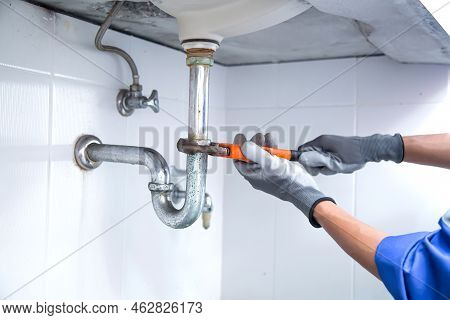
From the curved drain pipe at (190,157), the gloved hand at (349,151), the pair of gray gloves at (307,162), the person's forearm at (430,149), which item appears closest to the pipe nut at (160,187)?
the curved drain pipe at (190,157)

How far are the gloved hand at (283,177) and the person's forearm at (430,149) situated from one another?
0.68 feet

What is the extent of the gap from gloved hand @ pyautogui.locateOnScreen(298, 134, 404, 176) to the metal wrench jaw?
0.48ft

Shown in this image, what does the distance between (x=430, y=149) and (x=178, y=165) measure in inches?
18.8

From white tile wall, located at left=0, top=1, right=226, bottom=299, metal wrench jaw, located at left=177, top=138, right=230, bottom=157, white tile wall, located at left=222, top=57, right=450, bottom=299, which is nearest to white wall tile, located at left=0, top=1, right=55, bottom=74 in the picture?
white tile wall, located at left=0, top=1, right=226, bottom=299

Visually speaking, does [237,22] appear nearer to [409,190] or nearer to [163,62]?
[163,62]

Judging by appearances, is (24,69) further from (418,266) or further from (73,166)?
(418,266)

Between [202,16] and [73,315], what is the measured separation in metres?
0.43

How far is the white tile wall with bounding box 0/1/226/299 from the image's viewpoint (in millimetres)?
573

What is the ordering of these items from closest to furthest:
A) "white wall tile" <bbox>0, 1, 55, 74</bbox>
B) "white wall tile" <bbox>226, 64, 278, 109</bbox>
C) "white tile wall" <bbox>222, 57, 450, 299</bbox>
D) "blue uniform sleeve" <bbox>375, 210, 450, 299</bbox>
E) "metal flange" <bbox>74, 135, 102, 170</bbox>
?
"blue uniform sleeve" <bbox>375, 210, 450, 299</bbox>
"white wall tile" <bbox>0, 1, 55, 74</bbox>
"metal flange" <bbox>74, 135, 102, 170</bbox>
"white tile wall" <bbox>222, 57, 450, 299</bbox>
"white wall tile" <bbox>226, 64, 278, 109</bbox>

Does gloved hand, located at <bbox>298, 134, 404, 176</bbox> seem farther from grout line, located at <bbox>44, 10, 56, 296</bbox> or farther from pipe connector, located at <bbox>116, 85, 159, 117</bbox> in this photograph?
grout line, located at <bbox>44, 10, 56, 296</bbox>

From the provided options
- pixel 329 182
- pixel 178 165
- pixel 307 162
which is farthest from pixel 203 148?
pixel 329 182

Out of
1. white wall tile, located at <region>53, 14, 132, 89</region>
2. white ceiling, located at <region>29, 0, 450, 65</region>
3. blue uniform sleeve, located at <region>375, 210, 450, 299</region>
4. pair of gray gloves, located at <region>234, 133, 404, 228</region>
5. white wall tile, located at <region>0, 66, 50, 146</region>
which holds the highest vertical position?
white ceiling, located at <region>29, 0, 450, 65</region>

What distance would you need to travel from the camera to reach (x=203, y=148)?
0.61m

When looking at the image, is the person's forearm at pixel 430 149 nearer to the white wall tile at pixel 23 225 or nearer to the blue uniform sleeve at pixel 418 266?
the blue uniform sleeve at pixel 418 266
